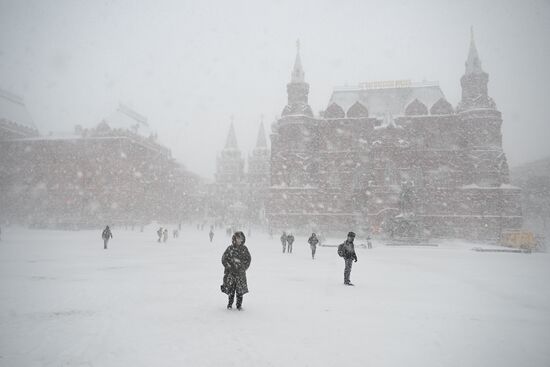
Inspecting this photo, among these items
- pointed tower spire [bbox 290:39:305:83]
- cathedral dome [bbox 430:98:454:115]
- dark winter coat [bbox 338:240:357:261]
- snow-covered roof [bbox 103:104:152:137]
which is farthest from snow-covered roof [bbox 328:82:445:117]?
Answer: dark winter coat [bbox 338:240:357:261]

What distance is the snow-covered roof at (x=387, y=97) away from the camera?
46062 mm

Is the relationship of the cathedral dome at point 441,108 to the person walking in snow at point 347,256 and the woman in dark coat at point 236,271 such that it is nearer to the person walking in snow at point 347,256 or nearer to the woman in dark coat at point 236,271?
the person walking in snow at point 347,256

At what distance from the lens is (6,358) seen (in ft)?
14.8

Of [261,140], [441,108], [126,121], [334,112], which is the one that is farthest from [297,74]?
[261,140]

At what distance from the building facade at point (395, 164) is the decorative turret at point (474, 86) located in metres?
0.12

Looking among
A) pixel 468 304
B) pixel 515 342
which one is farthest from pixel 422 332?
pixel 468 304

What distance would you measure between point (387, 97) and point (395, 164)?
445 inches

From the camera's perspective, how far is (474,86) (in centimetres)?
4153

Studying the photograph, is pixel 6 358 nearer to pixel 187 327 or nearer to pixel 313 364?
pixel 187 327

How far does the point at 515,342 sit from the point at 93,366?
6.35m

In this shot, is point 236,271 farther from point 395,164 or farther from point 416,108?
point 416,108

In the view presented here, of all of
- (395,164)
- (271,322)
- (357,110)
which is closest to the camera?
(271,322)

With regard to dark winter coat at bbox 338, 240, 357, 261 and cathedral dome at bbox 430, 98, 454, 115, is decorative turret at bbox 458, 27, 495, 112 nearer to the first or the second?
cathedral dome at bbox 430, 98, 454, 115

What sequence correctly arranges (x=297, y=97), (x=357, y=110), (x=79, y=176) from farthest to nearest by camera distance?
1. (x=79, y=176)
2. (x=297, y=97)
3. (x=357, y=110)
